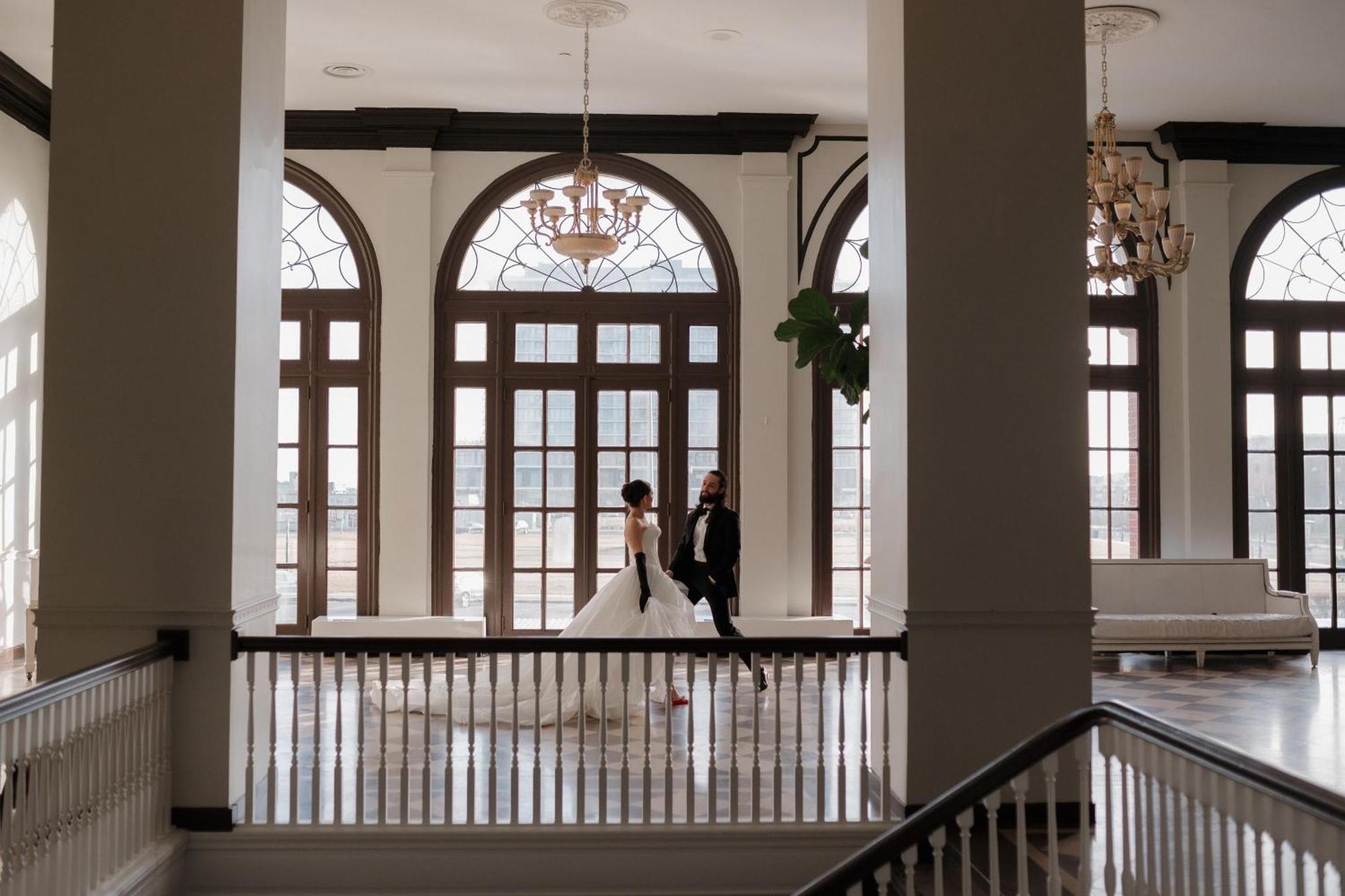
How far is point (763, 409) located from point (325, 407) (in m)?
3.86

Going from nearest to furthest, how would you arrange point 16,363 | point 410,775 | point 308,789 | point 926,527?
point 926,527 → point 308,789 → point 410,775 → point 16,363

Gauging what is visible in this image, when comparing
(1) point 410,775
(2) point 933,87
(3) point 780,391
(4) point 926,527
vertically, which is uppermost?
(2) point 933,87

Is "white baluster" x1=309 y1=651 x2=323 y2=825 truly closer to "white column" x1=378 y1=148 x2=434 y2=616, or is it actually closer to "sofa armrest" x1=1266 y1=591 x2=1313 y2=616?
"white column" x1=378 y1=148 x2=434 y2=616

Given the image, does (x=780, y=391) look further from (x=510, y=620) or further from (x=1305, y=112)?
(x=1305, y=112)

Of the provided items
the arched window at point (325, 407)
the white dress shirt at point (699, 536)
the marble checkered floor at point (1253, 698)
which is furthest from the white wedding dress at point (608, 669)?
the arched window at point (325, 407)

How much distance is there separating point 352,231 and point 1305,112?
27.6 feet

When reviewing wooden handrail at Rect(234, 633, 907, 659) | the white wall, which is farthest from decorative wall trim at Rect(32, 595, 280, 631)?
the white wall

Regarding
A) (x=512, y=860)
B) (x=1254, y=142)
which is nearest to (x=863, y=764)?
(x=512, y=860)

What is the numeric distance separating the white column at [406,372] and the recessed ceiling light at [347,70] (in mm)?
1079

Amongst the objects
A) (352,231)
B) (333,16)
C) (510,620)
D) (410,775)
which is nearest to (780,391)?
(510,620)

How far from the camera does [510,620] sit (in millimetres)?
10664

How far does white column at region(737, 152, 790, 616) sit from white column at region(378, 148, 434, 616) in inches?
108

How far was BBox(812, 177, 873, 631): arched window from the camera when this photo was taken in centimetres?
1071

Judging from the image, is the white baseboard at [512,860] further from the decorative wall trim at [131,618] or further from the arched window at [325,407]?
the arched window at [325,407]
